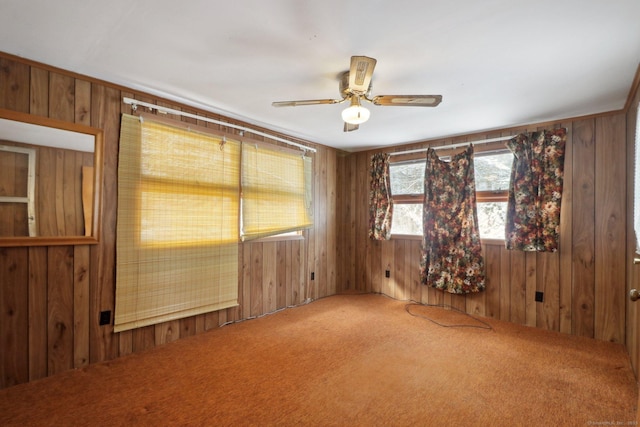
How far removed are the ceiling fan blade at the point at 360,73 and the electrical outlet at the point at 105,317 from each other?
96.2 inches

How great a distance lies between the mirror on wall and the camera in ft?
6.34

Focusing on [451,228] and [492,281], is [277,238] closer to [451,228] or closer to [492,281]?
[451,228]

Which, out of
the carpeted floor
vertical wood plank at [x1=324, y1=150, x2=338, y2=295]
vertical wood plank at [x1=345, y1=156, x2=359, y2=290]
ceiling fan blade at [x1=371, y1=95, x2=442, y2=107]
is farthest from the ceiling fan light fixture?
vertical wood plank at [x1=345, y1=156, x2=359, y2=290]

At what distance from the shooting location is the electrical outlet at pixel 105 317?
231 centimetres

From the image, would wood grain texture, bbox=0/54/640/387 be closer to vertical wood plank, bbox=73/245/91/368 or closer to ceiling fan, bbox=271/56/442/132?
vertical wood plank, bbox=73/245/91/368

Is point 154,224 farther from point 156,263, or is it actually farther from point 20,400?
point 20,400

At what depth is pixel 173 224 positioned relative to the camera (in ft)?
8.68

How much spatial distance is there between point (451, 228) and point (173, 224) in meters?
2.94

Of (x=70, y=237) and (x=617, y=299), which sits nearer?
(x=70, y=237)

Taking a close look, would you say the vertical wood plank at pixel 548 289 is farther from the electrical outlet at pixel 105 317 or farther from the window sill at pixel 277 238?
the electrical outlet at pixel 105 317

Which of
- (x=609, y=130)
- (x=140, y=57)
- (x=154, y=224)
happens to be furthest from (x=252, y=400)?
(x=609, y=130)

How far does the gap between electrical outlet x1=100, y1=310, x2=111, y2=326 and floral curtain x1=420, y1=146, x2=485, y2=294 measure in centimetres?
320

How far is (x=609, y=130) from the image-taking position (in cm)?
277

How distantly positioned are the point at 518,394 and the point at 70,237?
3144 millimetres
